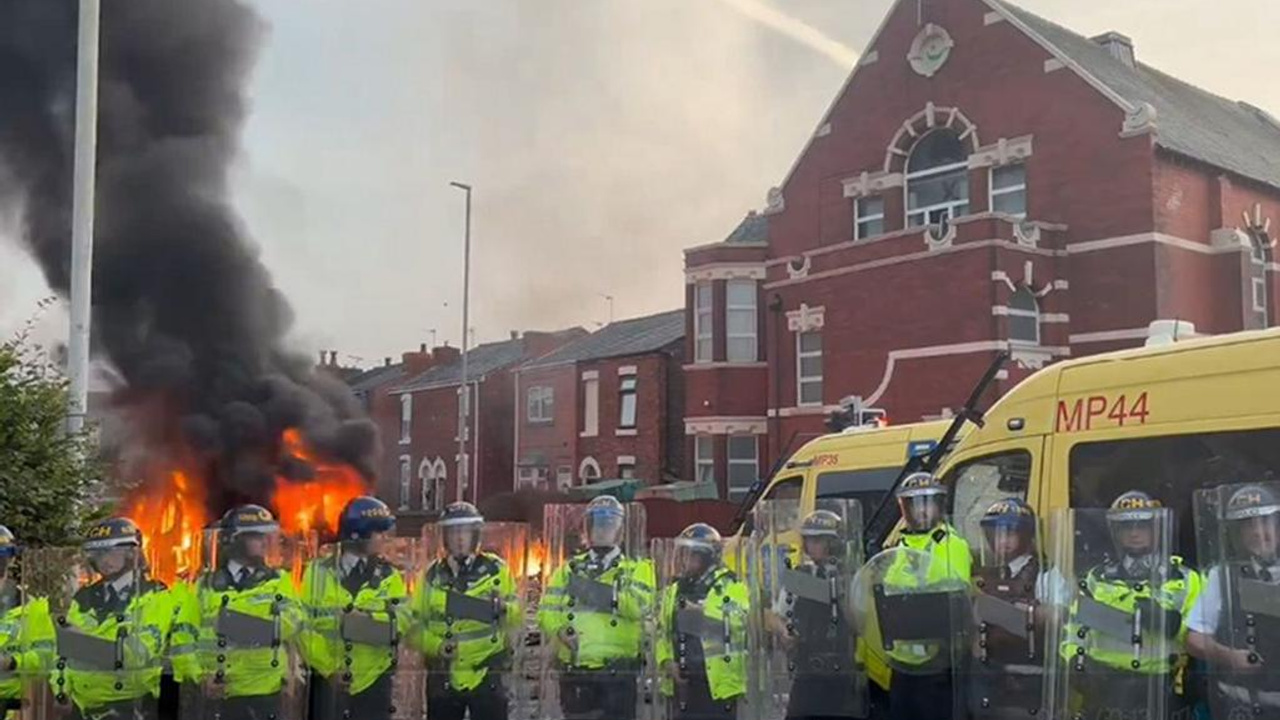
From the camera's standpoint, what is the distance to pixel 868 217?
2828 cm

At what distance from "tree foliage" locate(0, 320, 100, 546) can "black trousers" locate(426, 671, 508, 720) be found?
4.15 meters

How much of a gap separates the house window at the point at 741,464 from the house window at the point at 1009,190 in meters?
7.96

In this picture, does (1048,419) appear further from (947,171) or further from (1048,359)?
(947,171)

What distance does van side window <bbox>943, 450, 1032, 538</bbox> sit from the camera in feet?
24.7

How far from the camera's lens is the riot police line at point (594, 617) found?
5.91m

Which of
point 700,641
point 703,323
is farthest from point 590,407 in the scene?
point 700,641

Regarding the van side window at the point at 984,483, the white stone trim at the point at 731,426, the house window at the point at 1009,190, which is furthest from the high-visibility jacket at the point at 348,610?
the white stone trim at the point at 731,426

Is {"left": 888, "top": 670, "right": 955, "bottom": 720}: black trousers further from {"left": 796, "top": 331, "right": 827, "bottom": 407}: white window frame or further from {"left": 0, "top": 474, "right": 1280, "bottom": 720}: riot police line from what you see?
{"left": 796, "top": 331, "right": 827, "bottom": 407}: white window frame

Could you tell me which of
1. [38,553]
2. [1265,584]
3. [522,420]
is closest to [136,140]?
[38,553]

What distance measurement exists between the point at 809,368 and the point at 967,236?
5.35 metres

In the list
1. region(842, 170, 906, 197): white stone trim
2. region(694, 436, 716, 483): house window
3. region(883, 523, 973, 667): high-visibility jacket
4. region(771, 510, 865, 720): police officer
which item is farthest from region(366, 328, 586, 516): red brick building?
region(883, 523, 973, 667): high-visibility jacket

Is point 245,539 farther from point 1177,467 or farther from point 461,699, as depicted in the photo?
point 1177,467

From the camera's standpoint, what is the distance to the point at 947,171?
88.3 feet

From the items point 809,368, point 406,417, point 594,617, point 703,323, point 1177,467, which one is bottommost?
point 594,617
